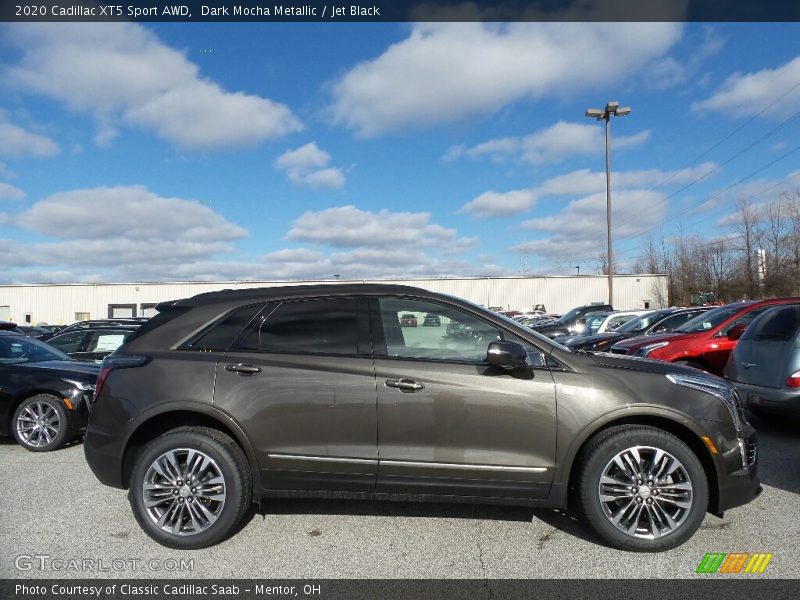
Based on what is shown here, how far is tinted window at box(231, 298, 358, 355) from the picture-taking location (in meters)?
3.77

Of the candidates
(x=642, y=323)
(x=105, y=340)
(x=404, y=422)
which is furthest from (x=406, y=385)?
(x=642, y=323)

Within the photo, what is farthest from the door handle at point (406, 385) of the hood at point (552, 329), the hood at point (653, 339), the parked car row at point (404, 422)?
the hood at point (552, 329)

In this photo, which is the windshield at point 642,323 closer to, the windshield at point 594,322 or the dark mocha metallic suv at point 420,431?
the windshield at point 594,322

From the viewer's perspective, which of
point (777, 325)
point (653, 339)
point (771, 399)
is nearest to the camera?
point (771, 399)

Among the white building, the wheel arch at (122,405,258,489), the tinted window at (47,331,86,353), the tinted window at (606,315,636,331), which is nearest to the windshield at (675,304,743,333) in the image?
the tinted window at (606,315,636,331)

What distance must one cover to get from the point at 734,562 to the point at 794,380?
3.53 meters

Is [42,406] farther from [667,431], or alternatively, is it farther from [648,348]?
[648,348]

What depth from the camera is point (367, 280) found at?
50875 millimetres

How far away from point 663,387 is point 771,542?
126cm

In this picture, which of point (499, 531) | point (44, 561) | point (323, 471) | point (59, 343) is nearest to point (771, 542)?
point (499, 531)

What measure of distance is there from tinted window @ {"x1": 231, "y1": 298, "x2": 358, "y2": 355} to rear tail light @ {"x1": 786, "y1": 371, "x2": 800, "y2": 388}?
5.12m

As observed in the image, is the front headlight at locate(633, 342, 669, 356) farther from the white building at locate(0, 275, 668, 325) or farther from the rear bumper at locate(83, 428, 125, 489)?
the white building at locate(0, 275, 668, 325)

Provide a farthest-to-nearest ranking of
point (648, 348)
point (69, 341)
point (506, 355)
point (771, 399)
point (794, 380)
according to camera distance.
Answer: point (69, 341), point (648, 348), point (771, 399), point (794, 380), point (506, 355)

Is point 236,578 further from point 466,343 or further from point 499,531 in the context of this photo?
point 466,343
